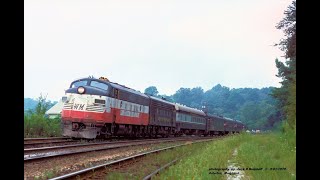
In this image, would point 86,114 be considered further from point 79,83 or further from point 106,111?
point 79,83

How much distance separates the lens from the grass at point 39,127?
27.0 meters

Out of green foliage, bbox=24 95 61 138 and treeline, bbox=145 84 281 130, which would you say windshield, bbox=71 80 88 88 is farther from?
treeline, bbox=145 84 281 130

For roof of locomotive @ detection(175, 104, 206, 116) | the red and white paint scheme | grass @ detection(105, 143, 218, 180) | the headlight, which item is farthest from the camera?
roof of locomotive @ detection(175, 104, 206, 116)

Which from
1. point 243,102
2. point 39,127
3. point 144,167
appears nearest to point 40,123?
point 39,127

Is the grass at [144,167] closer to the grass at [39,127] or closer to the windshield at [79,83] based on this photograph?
the windshield at [79,83]

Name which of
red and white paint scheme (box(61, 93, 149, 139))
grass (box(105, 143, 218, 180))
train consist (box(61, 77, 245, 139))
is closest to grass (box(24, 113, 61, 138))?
train consist (box(61, 77, 245, 139))

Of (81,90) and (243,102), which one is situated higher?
(81,90)

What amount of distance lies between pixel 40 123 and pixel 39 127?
1.00 feet

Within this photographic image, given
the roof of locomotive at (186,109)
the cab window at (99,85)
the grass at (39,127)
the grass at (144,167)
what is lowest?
the grass at (144,167)

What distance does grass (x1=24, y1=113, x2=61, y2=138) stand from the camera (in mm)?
27016

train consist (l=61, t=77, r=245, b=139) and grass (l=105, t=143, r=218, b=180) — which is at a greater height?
train consist (l=61, t=77, r=245, b=139)

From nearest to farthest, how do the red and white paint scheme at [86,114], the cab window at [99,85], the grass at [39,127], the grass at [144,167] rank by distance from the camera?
the grass at [144,167] → the red and white paint scheme at [86,114] → the cab window at [99,85] → the grass at [39,127]

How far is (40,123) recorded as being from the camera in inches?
1088

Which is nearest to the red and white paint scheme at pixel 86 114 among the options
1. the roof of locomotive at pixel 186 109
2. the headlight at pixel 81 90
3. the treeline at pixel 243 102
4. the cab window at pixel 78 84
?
the headlight at pixel 81 90
